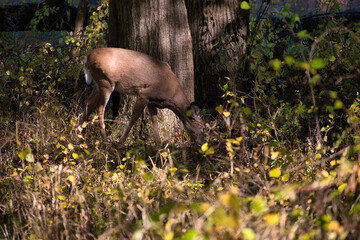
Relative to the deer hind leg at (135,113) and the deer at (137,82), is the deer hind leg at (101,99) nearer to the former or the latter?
the deer at (137,82)

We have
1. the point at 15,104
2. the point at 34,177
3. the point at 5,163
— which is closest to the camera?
the point at 34,177

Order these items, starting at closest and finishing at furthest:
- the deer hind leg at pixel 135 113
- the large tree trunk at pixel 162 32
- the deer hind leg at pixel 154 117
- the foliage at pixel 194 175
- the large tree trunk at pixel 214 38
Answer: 1. the foliage at pixel 194 175
2. the deer hind leg at pixel 135 113
3. the deer hind leg at pixel 154 117
4. the large tree trunk at pixel 162 32
5. the large tree trunk at pixel 214 38

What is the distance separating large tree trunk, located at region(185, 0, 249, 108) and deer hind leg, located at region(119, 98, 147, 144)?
1.38m

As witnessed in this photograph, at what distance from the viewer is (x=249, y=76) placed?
21.0 ft

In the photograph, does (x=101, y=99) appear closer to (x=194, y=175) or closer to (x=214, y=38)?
(x=194, y=175)

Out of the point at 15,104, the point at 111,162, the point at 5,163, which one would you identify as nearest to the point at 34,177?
the point at 5,163

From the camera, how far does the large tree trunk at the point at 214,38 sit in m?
6.45

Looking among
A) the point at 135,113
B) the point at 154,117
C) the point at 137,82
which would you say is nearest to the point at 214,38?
the point at 154,117

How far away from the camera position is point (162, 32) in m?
6.05

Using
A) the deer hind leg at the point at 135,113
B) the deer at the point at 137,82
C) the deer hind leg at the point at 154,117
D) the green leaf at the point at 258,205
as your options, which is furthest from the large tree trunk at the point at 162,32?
the green leaf at the point at 258,205

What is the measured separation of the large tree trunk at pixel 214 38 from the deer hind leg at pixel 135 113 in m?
1.38

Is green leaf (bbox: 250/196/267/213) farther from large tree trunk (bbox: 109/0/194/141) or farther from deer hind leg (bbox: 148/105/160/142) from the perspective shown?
large tree trunk (bbox: 109/0/194/141)

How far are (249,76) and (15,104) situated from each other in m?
3.07

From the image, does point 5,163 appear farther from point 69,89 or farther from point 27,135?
point 69,89
